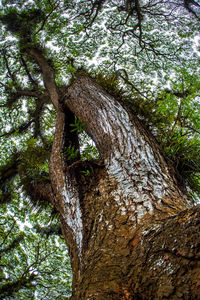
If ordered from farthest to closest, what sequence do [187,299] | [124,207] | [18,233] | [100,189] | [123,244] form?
[18,233] → [100,189] → [124,207] → [123,244] → [187,299]

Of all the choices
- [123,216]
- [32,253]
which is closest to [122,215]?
[123,216]

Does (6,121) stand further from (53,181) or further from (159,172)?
(159,172)

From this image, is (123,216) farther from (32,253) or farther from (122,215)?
(32,253)

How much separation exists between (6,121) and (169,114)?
5.61 metres

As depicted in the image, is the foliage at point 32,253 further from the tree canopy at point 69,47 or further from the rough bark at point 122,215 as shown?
the rough bark at point 122,215

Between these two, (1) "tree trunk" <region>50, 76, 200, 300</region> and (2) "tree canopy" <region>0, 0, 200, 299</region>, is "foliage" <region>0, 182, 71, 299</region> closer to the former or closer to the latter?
(2) "tree canopy" <region>0, 0, 200, 299</region>

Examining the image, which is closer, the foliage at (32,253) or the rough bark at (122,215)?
the rough bark at (122,215)

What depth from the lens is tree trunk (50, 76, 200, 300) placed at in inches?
32.8

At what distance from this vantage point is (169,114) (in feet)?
9.46

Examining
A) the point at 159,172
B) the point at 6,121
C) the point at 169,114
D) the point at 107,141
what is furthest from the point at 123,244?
the point at 6,121

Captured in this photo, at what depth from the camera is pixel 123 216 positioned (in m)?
1.41

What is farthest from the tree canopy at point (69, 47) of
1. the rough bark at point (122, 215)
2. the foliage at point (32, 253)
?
the rough bark at point (122, 215)

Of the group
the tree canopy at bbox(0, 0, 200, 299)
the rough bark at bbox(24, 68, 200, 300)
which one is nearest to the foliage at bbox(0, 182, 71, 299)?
the tree canopy at bbox(0, 0, 200, 299)

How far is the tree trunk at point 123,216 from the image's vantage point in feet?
2.73
